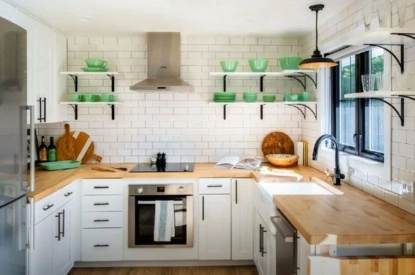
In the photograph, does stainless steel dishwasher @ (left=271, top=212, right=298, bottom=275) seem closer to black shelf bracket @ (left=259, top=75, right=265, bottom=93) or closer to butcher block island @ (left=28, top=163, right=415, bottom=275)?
butcher block island @ (left=28, top=163, right=415, bottom=275)

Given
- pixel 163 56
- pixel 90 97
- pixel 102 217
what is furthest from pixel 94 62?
pixel 102 217

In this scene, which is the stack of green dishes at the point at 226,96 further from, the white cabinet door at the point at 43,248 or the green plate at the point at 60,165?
the white cabinet door at the point at 43,248

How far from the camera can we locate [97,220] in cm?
389

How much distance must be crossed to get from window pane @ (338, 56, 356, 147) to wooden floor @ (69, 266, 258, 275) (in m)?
1.55

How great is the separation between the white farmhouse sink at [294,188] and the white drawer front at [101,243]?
5.10 feet

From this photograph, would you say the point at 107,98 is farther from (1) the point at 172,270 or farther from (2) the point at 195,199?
(1) the point at 172,270

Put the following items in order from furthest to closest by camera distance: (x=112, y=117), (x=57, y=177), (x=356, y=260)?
(x=112, y=117) < (x=57, y=177) < (x=356, y=260)

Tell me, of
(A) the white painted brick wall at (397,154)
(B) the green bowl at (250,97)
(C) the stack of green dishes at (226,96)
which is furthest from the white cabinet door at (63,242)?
(A) the white painted brick wall at (397,154)

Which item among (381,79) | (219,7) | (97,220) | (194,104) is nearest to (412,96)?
(381,79)

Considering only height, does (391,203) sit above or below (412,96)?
below

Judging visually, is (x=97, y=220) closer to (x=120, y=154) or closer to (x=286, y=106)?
(x=120, y=154)

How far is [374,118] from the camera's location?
3066mm

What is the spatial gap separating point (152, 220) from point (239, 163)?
3.50 ft

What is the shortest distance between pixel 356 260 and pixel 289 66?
8.62 ft
